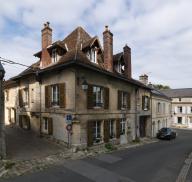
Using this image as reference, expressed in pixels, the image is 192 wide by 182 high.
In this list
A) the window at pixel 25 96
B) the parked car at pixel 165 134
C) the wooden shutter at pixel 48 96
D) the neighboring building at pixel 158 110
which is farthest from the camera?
the neighboring building at pixel 158 110

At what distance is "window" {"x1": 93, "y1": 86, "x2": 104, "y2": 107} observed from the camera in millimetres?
16631

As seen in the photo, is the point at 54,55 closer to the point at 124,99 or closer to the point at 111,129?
the point at 124,99

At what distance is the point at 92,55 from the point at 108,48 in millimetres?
2072

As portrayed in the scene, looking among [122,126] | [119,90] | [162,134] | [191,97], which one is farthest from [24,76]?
[191,97]

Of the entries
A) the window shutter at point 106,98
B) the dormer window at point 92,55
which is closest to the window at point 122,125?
the window shutter at point 106,98

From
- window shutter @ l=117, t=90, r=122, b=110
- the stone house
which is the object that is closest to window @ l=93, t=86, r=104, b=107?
the stone house

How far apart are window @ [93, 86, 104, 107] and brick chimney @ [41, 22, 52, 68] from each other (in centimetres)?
452

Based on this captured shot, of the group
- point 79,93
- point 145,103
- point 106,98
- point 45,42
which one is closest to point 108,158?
point 79,93

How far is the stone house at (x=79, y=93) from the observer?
15203 mm

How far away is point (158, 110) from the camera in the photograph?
31.3 metres

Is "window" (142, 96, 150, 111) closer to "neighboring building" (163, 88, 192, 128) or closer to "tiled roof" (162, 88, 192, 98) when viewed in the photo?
"neighboring building" (163, 88, 192, 128)

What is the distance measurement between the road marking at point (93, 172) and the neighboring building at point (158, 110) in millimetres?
17997

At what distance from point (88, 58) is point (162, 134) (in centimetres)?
1523

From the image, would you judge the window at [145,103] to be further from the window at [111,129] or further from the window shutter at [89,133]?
the window shutter at [89,133]
